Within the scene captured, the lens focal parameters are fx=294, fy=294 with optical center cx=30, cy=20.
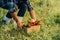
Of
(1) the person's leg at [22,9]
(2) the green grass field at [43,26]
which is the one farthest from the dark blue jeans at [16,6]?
(2) the green grass field at [43,26]

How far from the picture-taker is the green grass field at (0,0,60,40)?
249 inches

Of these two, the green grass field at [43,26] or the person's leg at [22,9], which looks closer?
the green grass field at [43,26]

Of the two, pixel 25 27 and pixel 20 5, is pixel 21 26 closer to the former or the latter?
pixel 25 27

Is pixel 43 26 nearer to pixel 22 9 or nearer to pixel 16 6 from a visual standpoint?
pixel 22 9

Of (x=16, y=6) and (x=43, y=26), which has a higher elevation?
(x=16, y=6)

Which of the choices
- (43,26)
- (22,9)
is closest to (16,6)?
(22,9)

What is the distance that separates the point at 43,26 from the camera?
6891 millimetres

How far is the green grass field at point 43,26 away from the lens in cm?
632

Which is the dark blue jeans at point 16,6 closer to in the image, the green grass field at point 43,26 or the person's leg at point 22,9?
the person's leg at point 22,9

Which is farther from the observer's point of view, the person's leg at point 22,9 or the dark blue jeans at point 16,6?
the person's leg at point 22,9

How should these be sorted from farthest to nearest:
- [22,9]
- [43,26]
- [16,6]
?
1. [43,26]
2. [22,9]
3. [16,6]

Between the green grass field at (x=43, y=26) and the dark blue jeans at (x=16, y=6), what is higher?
the dark blue jeans at (x=16, y=6)

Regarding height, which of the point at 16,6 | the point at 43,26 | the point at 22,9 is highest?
the point at 16,6

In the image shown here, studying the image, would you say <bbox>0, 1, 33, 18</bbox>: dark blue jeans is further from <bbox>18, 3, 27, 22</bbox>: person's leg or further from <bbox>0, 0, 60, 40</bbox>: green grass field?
<bbox>0, 0, 60, 40</bbox>: green grass field
